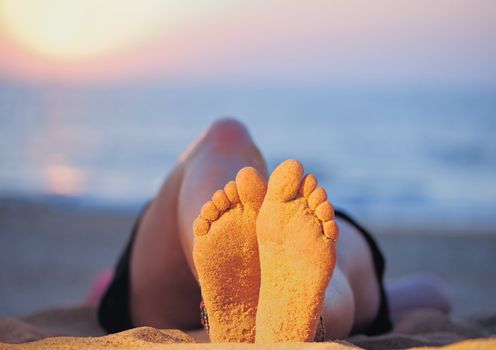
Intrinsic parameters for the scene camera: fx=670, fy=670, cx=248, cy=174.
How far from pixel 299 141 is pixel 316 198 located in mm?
10288

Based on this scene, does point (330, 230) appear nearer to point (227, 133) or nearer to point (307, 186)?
point (307, 186)

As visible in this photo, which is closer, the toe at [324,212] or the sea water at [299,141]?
the toe at [324,212]

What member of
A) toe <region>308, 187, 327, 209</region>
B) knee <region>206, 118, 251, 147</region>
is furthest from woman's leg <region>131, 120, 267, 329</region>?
toe <region>308, 187, 327, 209</region>

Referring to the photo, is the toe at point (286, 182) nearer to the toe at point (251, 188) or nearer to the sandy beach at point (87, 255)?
the toe at point (251, 188)

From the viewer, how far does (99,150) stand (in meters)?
9.87

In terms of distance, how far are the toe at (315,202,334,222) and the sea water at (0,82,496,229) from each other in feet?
14.5

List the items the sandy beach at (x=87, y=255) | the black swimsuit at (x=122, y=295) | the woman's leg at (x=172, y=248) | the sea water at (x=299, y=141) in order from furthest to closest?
the sea water at (x=299, y=141) → the sandy beach at (x=87, y=255) → the black swimsuit at (x=122, y=295) → the woman's leg at (x=172, y=248)

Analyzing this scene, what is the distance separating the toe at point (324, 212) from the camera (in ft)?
3.46

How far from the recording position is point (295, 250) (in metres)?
1.07

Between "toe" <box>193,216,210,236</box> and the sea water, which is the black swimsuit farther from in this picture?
the sea water

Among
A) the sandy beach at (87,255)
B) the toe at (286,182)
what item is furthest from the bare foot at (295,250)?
the sandy beach at (87,255)

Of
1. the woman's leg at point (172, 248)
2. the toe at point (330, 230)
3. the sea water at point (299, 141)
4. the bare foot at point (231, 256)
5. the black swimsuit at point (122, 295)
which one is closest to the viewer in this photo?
the toe at point (330, 230)

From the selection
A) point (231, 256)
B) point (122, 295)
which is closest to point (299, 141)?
point (122, 295)

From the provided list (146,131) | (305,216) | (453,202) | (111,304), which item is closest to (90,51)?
(146,131)
